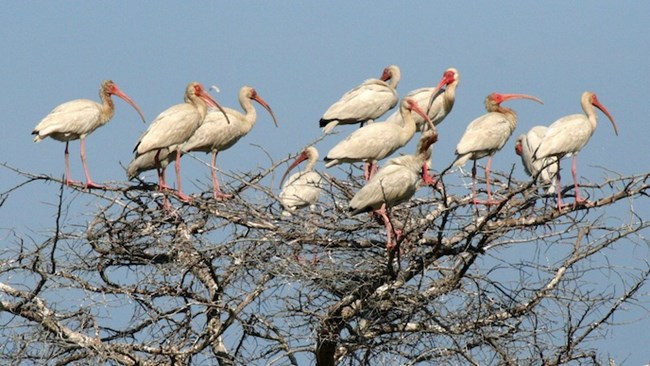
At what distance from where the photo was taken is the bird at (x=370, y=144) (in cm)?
1469

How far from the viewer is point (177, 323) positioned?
1244 cm

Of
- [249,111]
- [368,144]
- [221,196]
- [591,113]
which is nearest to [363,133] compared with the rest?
[368,144]

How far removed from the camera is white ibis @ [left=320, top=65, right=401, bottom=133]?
1684cm

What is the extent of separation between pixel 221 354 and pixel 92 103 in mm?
4839

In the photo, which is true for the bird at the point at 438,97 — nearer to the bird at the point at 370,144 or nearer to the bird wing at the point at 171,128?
the bird at the point at 370,144

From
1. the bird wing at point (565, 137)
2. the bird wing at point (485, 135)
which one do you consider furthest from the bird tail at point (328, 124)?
the bird wing at point (565, 137)

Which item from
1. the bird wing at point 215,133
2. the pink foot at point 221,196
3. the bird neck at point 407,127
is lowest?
the pink foot at point 221,196

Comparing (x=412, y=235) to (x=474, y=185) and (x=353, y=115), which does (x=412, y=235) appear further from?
(x=353, y=115)

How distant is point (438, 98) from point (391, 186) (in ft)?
16.6

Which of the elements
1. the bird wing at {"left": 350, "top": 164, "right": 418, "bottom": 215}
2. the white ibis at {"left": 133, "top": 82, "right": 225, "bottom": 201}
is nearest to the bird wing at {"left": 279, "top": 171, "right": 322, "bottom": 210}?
the white ibis at {"left": 133, "top": 82, "right": 225, "bottom": 201}

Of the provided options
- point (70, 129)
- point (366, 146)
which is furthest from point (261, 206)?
point (70, 129)

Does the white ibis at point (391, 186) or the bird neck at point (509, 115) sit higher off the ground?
the bird neck at point (509, 115)

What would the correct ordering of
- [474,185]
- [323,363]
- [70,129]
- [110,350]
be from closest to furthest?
1. [110,350]
2. [323,363]
3. [474,185]
4. [70,129]

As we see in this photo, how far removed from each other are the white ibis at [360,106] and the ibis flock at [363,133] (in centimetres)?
1
